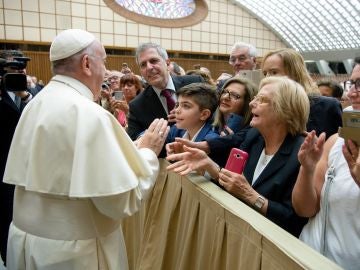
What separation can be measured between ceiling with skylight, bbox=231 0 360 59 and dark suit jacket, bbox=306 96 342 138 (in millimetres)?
18163

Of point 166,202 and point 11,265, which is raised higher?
point 166,202

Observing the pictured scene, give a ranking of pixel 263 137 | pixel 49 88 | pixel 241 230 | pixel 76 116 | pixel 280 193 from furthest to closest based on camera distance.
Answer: pixel 263 137 < pixel 280 193 < pixel 49 88 < pixel 76 116 < pixel 241 230

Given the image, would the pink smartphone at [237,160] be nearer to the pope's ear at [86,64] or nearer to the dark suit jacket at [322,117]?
the dark suit jacket at [322,117]

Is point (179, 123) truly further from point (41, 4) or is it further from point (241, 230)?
point (41, 4)

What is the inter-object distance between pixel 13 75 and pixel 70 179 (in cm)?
163

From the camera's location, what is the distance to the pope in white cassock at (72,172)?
4.73ft

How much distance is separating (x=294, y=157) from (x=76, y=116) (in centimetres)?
118

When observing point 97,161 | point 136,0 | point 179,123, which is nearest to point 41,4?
point 136,0

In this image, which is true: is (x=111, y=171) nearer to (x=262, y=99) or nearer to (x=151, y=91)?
(x=262, y=99)

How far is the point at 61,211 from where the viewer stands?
1.51 metres

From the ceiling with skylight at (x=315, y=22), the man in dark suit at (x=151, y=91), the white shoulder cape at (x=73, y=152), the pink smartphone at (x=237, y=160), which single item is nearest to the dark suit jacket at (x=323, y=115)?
the pink smartphone at (x=237, y=160)

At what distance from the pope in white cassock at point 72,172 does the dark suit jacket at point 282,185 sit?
25.0 inches

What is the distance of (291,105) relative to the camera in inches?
72.9

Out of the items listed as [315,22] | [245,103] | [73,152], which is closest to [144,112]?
[245,103]
